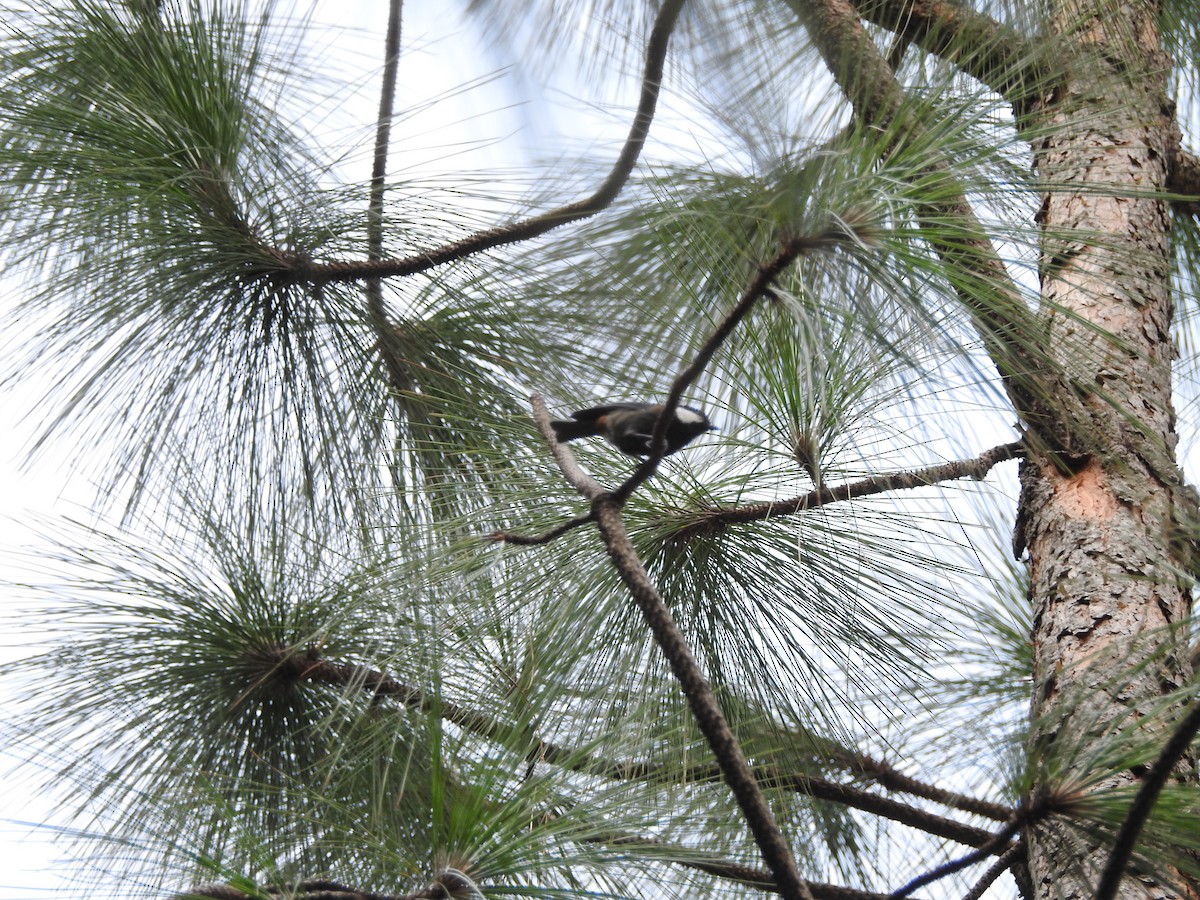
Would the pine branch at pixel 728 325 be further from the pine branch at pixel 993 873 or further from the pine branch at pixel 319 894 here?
the pine branch at pixel 993 873

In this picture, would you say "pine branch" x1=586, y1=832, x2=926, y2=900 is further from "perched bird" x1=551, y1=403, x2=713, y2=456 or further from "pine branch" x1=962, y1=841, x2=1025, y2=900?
"perched bird" x1=551, y1=403, x2=713, y2=456

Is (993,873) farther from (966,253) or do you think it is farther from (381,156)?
(381,156)

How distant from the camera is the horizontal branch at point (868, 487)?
4.41ft

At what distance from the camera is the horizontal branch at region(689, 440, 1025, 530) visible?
134 cm

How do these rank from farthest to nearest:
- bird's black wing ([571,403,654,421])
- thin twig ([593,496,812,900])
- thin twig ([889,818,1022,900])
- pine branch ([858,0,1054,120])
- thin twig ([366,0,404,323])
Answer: thin twig ([366,0,404,323]) < bird's black wing ([571,403,654,421]) < pine branch ([858,0,1054,120]) < thin twig ([889,818,1022,900]) < thin twig ([593,496,812,900])

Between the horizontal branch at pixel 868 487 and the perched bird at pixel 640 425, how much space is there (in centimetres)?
11

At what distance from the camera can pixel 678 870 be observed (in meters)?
1.30

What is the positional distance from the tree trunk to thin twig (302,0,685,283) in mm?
392

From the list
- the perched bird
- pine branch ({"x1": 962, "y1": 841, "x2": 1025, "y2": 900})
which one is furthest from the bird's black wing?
pine branch ({"x1": 962, "y1": 841, "x2": 1025, "y2": 900})

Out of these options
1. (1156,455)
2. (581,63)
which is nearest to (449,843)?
(581,63)

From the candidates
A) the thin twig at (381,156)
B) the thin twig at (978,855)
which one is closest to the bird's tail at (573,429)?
the thin twig at (381,156)

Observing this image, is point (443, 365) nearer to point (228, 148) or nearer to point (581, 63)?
point (228, 148)

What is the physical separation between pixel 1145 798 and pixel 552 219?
1010 millimetres

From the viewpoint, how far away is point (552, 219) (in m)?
1.52
